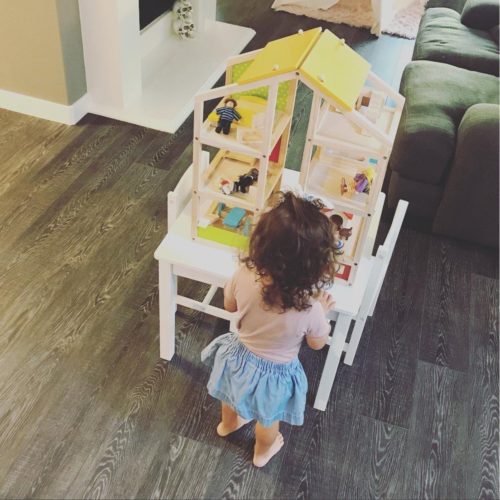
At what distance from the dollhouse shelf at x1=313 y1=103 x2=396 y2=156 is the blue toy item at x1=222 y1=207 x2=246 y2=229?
30 cm

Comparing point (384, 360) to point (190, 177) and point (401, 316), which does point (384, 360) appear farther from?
point (190, 177)

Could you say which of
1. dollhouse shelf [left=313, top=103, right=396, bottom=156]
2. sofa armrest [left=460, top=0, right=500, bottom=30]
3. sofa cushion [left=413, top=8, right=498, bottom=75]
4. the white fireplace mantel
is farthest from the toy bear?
sofa armrest [left=460, top=0, right=500, bottom=30]

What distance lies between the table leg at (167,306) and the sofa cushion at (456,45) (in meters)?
1.95

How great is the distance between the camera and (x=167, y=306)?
167 centimetres

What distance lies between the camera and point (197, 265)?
4.98 ft

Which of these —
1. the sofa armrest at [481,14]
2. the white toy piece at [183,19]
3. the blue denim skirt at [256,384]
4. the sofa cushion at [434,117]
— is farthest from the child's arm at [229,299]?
the white toy piece at [183,19]

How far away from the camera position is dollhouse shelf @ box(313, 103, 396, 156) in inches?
53.2

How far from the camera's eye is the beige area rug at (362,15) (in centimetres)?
404

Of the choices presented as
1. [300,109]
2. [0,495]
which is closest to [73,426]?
[0,495]

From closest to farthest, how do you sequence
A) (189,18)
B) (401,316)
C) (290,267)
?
(290,267) → (401,316) → (189,18)

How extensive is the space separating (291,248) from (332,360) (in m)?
0.57

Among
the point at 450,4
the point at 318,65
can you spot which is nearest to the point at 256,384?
the point at 318,65

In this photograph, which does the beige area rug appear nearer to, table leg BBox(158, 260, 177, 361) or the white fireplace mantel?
the white fireplace mantel

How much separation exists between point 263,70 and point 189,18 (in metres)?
2.46
